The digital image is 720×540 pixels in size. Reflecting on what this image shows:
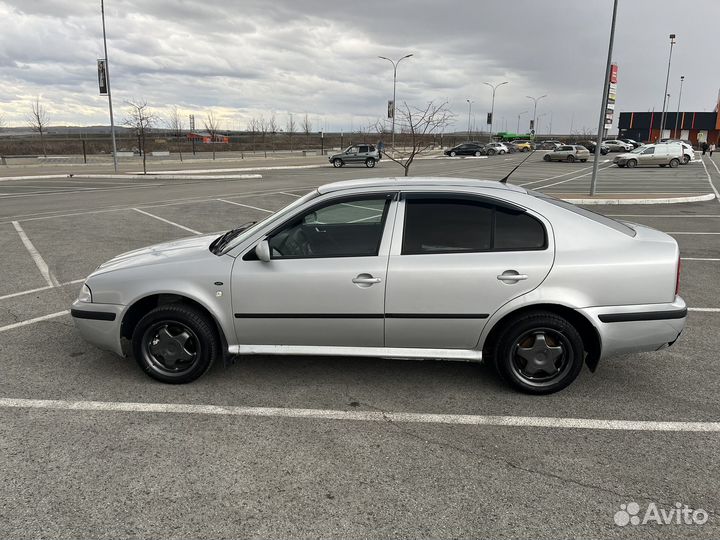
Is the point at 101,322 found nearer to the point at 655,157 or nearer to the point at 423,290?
the point at 423,290

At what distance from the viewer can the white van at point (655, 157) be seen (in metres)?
36.0

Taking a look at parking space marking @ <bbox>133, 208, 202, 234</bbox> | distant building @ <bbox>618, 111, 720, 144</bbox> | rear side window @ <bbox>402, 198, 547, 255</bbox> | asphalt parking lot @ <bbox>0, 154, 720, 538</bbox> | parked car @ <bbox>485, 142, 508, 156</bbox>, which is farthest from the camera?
distant building @ <bbox>618, 111, 720, 144</bbox>

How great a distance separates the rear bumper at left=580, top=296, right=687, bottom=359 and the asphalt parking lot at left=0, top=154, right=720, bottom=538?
1.45ft

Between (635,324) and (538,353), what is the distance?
702mm

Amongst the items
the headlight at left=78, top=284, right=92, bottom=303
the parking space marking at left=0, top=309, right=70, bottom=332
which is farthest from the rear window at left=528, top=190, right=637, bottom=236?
the parking space marking at left=0, top=309, right=70, bottom=332

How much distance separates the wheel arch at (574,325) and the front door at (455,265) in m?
0.15

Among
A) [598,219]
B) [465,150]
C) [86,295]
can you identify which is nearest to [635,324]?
[598,219]

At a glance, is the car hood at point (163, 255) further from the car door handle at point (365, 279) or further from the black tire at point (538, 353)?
the black tire at point (538, 353)

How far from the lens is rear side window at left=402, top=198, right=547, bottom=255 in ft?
12.5

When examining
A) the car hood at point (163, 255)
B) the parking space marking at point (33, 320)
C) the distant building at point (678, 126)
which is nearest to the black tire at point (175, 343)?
the car hood at point (163, 255)

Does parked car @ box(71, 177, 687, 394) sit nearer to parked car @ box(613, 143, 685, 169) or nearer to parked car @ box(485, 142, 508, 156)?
parked car @ box(613, 143, 685, 169)

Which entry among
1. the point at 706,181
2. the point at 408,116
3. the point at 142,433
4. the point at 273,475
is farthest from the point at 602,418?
the point at 706,181

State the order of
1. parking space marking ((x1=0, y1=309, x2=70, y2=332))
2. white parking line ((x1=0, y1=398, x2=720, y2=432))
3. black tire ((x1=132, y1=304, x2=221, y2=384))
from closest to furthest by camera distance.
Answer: white parking line ((x1=0, y1=398, x2=720, y2=432)), black tire ((x1=132, y1=304, x2=221, y2=384)), parking space marking ((x1=0, y1=309, x2=70, y2=332))

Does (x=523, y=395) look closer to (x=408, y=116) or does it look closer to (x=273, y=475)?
(x=273, y=475)
